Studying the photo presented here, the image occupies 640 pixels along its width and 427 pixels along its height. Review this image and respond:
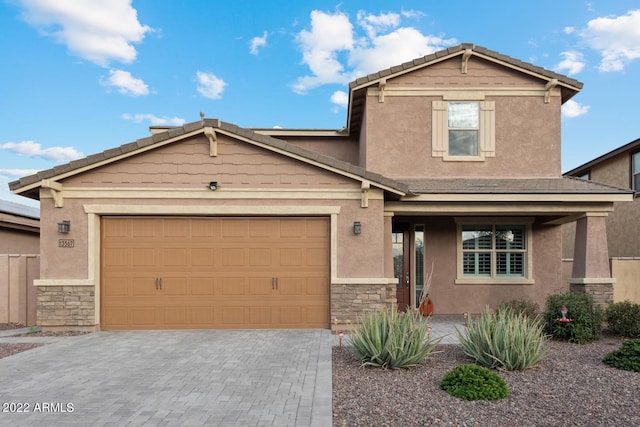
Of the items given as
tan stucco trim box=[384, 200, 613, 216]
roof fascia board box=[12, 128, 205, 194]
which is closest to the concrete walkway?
tan stucco trim box=[384, 200, 613, 216]

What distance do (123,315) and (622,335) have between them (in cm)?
1069

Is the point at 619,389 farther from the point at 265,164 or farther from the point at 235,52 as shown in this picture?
the point at 235,52

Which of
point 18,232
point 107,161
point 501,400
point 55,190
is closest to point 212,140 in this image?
point 107,161

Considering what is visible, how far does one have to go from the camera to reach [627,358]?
264 inches

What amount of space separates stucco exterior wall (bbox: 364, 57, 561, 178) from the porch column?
1921 mm

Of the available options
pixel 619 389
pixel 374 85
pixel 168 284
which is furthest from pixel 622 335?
pixel 168 284

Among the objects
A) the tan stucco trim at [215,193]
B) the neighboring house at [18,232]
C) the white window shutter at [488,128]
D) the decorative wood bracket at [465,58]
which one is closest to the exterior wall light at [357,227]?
the tan stucco trim at [215,193]

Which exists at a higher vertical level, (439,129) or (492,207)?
(439,129)

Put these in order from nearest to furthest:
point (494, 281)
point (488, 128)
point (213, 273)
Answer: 1. point (213, 273)
2. point (488, 128)
3. point (494, 281)

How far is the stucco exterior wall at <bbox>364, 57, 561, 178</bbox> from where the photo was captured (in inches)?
465

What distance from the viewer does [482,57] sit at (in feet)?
39.0

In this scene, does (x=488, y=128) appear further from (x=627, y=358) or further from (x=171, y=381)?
(x=171, y=381)

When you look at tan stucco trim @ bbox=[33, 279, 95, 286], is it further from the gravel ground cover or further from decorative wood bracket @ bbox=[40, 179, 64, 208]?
the gravel ground cover

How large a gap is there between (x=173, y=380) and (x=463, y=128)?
9.52m
